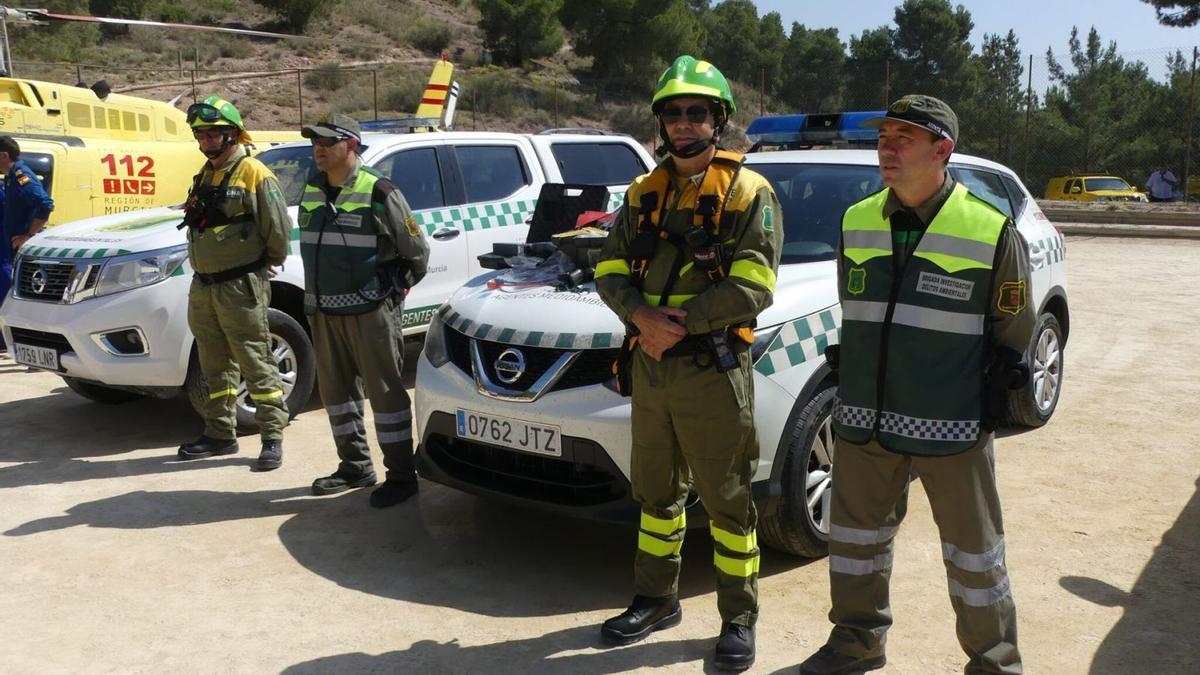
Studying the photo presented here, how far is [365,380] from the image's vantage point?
5.11 metres

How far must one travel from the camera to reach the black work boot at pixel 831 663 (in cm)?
329

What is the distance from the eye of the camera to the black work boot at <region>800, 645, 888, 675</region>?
130 inches

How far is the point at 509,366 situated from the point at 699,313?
3.53ft

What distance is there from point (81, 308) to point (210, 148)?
1.29 meters

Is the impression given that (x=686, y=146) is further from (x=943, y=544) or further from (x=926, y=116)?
(x=943, y=544)

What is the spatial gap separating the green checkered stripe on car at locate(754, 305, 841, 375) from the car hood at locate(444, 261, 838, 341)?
0.11 feet

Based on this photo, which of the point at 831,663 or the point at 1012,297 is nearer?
the point at 1012,297

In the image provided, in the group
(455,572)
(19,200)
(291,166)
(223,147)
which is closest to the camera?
(455,572)

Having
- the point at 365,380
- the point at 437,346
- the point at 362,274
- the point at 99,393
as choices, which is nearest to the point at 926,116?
the point at 437,346

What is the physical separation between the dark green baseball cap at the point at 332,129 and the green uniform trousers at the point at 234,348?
1142mm

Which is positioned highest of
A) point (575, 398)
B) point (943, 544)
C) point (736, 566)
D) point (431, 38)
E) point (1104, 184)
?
point (431, 38)

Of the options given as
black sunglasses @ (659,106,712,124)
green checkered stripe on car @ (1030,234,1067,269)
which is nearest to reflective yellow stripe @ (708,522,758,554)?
black sunglasses @ (659,106,712,124)

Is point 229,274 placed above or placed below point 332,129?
→ below

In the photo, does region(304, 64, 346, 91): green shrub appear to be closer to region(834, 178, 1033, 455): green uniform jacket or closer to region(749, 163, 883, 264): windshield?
region(749, 163, 883, 264): windshield
